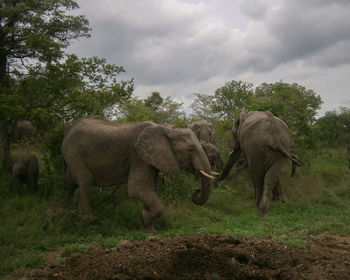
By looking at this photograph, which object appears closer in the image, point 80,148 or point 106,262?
point 106,262

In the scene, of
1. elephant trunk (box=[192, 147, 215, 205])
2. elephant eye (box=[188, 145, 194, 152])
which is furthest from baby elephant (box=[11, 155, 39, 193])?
elephant trunk (box=[192, 147, 215, 205])

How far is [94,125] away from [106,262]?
3375 millimetres

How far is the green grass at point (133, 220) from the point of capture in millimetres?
6266

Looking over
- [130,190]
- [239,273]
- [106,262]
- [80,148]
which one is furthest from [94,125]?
[239,273]

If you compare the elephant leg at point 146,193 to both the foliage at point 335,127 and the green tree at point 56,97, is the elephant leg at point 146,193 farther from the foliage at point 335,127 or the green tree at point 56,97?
the foliage at point 335,127

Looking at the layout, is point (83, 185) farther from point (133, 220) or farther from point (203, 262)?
point (203, 262)

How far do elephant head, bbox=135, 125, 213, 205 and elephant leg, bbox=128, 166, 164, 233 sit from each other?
336 mm

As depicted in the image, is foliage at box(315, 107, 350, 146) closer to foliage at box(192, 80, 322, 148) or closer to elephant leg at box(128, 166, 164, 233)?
foliage at box(192, 80, 322, 148)

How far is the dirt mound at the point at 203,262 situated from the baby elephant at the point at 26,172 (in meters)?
3.94

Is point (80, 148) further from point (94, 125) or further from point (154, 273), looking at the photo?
point (154, 273)

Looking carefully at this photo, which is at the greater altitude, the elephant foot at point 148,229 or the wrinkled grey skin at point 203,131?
the wrinkled grey skin at point 203,131

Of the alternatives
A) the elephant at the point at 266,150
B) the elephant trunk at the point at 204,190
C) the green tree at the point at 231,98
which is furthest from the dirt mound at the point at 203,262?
the green tree at the point at 231,98

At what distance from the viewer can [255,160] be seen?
32.2 ft

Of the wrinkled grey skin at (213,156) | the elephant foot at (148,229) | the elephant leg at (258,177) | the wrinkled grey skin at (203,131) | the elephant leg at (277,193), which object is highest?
the wrinkled grey skin at (203,131)
